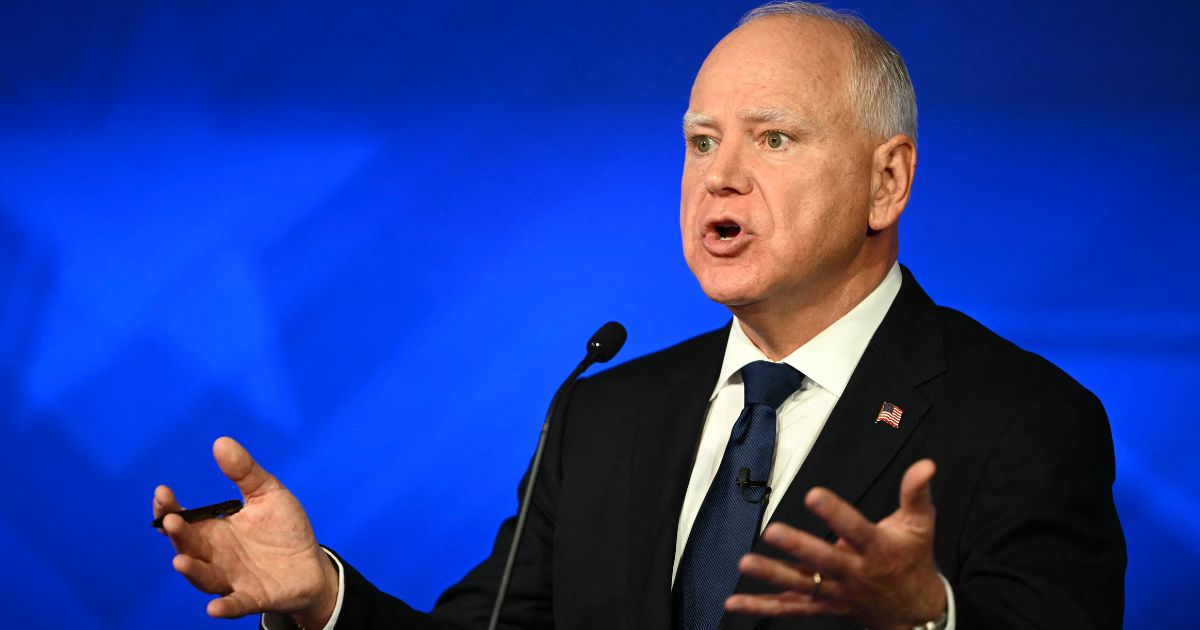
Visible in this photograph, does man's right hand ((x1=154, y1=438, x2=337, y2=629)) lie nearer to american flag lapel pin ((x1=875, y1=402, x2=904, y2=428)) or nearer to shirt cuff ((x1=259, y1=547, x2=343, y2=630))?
shirt cuff ((x1=259, y1=547, x2=343, y2=630))

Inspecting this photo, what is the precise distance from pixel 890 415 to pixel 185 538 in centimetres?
104

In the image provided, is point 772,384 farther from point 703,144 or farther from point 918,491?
point 918,491

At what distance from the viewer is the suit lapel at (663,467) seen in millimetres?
2004

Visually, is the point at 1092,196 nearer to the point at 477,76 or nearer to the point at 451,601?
the point at 477,76

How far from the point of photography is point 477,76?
3178 millimetres

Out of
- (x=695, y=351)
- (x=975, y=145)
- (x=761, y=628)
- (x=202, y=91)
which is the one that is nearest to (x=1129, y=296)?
(x=975, y=145)

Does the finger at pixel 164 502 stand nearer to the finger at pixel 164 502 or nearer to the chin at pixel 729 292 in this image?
the finger at pixel 164 502

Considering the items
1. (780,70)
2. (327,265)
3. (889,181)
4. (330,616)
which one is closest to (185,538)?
(330,616)

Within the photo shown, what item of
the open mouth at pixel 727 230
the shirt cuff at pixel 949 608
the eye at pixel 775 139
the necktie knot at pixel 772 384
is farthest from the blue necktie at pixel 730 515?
the shirt cuff at pixel 949 608

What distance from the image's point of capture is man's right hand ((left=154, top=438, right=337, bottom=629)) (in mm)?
A: 1710

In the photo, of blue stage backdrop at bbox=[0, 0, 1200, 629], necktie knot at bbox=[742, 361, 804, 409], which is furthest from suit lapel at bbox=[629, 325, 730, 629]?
blue stage backdrop at bbox=[0, 0, 1200, 629]

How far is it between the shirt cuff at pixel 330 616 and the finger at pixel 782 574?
0.78 metres

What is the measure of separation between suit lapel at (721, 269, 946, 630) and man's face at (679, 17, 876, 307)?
0.16 m

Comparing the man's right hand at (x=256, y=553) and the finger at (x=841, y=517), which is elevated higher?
the finger at (x=841, y=517)
